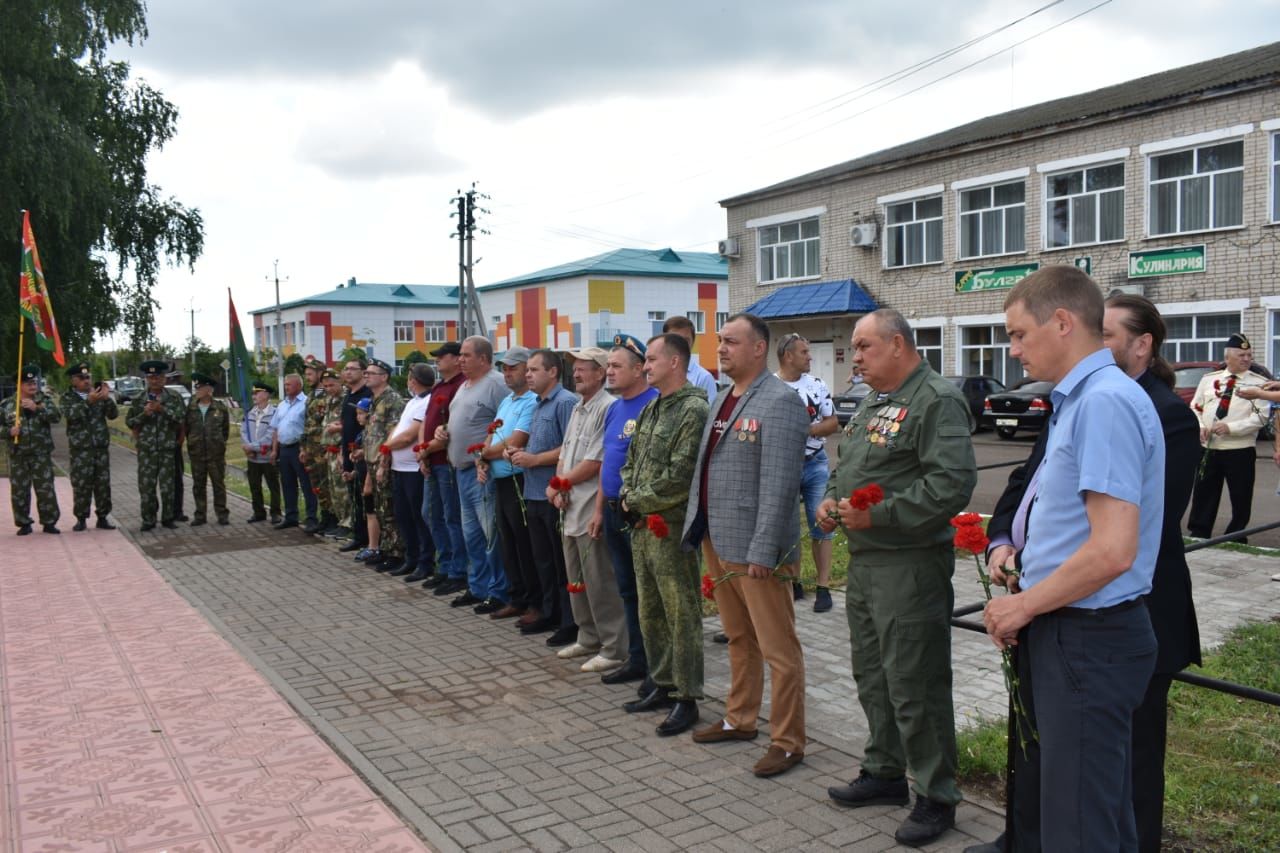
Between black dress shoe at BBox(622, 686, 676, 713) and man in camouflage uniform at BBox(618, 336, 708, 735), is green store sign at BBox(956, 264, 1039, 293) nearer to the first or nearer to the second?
man in camouflage uniform at BBox(618, 336, 708, 735)

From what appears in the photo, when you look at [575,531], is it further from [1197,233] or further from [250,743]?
[1197,233]

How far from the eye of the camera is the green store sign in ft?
90.3

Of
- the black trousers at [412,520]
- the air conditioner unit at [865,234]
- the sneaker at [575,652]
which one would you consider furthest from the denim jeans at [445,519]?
the air conditioner unit at [865,234]

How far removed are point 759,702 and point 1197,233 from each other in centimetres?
2283

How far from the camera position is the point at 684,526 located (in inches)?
210

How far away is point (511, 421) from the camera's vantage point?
784 cm

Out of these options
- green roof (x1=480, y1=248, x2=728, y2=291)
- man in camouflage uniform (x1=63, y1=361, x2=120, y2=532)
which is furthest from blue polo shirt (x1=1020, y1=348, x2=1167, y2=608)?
green roof (x1=480, y1=248, x2=728, y2=291)

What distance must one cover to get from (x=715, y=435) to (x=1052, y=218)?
81.0 feet

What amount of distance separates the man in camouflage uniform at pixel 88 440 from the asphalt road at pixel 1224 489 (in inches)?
429

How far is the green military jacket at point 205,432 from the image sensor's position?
44.9 feet

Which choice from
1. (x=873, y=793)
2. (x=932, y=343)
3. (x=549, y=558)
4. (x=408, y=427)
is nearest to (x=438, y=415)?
(x=408, y=427)

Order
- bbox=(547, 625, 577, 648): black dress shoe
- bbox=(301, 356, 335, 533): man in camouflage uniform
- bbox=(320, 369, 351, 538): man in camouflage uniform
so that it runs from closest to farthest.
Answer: bbox=(547, 625, 577, 648): black dress shoe < bbox=(320, 369, 351, 538): man in camouflage uniform < bbox=(301, 356, 335, 533): man in camouflage uniform

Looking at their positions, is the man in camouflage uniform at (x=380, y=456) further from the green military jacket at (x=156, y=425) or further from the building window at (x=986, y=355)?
the building window at (x=986, y=355)

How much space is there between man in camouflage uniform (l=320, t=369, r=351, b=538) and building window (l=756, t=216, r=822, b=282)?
80.5ft
